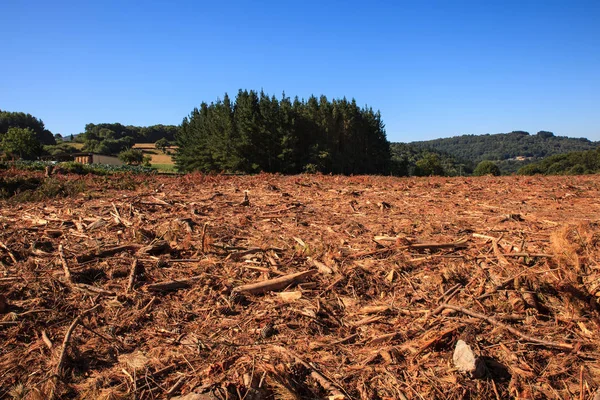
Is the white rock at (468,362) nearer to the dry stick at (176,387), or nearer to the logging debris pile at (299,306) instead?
the logging debris pile at (299,306)

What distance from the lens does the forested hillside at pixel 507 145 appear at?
122188mm

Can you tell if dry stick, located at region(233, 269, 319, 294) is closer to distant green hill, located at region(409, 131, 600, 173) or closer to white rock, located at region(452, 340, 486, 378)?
white rock, located at region(452, 340, 486, 378)

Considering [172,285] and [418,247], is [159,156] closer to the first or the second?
[172,285]

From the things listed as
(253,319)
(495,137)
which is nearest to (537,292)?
(253,319)

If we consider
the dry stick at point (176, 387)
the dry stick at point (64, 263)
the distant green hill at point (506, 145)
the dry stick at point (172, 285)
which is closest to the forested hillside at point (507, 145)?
the distant green hill at point (506, 145)

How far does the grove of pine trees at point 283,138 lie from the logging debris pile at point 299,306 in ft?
112

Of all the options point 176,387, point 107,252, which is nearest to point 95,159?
point 107,252

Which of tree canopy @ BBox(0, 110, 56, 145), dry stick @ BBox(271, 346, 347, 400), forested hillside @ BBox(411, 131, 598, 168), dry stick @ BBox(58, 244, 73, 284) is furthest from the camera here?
forested hillside @ BBox(411, 131, 598, 168)

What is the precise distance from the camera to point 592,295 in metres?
3.38

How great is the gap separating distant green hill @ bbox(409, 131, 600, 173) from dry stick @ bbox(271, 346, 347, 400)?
395 ft

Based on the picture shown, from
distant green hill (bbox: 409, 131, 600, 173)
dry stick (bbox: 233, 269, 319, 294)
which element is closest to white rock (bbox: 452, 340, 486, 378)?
dry stick (bbox: 233, 269, 319, 294)

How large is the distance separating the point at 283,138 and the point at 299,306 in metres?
40.6

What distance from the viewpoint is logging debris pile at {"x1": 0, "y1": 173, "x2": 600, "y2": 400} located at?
2533mm

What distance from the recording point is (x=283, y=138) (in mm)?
43156
